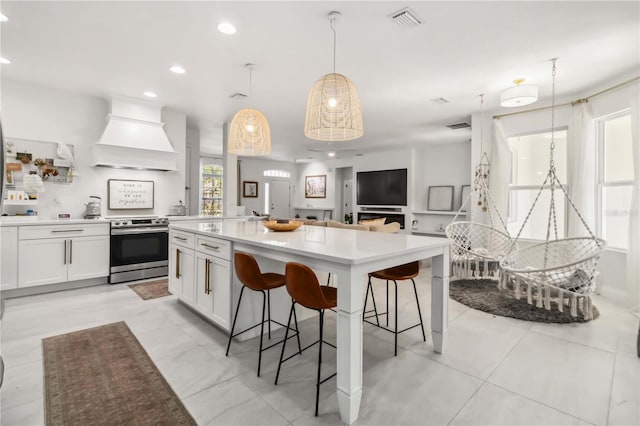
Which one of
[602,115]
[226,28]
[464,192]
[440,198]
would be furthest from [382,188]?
[226,28]

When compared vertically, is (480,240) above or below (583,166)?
below

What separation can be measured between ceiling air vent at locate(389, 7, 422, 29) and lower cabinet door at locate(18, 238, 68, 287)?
446 centimetres

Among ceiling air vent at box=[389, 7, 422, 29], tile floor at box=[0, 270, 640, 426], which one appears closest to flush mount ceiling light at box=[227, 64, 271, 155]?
ceiling air vent at box=[389, 7, 422, 29]

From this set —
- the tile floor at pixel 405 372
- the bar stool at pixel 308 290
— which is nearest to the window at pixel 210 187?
the tile floor at pixel 405 372

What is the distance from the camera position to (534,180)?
4.80m

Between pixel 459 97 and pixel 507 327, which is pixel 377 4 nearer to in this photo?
pixel 459 97

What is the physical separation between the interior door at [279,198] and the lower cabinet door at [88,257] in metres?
6.47

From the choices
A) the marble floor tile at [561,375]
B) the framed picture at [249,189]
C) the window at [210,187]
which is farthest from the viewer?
the framed picture at [249,189]

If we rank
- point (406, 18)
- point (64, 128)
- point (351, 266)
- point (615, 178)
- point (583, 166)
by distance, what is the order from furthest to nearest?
point (64, 128) → point (583, 166) → point (615, 178) → point (406, 18) → point (351, 266)

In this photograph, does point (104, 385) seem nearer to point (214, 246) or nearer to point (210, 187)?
point (214, 246)

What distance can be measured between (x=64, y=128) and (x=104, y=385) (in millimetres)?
3900

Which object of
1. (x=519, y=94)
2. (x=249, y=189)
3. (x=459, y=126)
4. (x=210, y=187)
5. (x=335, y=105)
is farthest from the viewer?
(x=249, y=189)

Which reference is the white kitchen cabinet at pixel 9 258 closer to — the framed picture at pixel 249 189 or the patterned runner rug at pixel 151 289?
the patterned runner rug at pixel 151 289

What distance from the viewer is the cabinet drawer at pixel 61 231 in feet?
12.0
